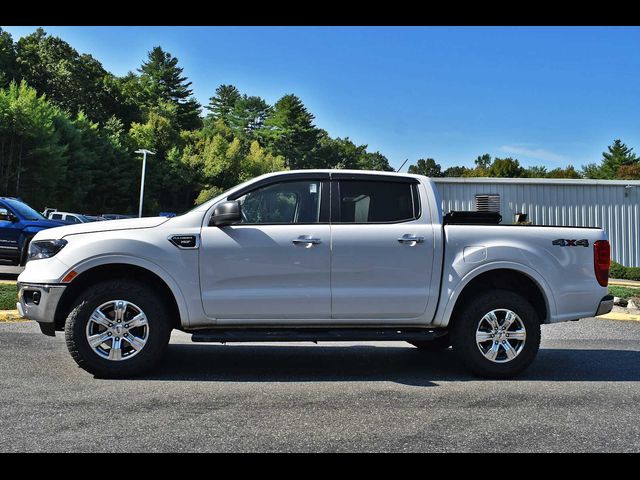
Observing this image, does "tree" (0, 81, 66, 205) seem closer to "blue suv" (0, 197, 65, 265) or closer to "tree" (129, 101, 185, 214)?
"tree" (129, 101, 185, 214)

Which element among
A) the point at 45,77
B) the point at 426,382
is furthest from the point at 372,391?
the point at 45,77

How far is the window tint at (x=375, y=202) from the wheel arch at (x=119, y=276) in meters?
1.80

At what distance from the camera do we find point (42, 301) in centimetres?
637

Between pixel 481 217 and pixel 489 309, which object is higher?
pixel 481 217

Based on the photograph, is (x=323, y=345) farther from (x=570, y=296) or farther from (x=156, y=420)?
(x=156, y=420)

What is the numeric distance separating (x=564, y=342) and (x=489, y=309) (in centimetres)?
330

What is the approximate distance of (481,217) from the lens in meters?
7.26

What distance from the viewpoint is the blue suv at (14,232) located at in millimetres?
15141

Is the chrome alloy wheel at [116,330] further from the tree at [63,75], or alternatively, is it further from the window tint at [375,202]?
the tree at [63,75]

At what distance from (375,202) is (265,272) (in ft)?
4.45

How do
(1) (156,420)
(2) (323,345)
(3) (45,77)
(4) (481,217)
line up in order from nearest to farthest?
(1) (156,420)
(4) (481,217)
(2) (323,345)
(3) (45,77)

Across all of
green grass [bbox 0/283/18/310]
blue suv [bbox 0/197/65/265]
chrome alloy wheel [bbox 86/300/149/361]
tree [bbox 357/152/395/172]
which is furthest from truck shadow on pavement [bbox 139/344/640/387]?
tree [bbox 357/152/395/172]

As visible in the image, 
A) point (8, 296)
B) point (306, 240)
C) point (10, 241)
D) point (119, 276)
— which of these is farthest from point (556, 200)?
point (119, 276)

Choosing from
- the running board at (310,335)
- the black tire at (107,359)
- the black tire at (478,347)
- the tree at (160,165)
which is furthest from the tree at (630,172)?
the black tire at (107,359)
